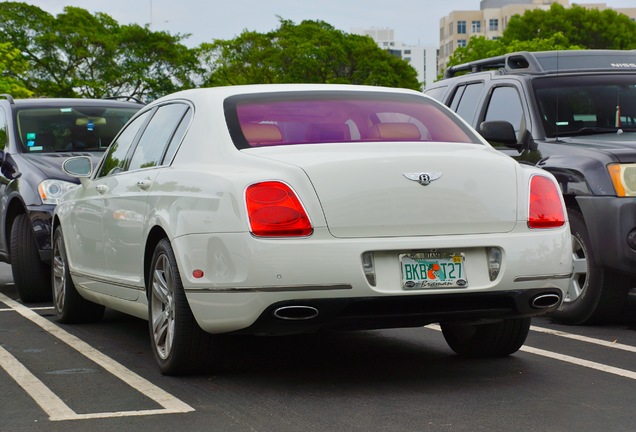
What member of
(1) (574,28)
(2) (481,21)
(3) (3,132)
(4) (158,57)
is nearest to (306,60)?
(4) (158,57)

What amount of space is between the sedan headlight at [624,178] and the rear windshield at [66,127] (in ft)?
17.5

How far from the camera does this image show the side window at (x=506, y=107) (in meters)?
10.2

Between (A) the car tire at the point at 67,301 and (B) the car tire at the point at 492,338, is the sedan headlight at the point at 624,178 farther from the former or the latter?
(A) the car tire at the point at 67,301

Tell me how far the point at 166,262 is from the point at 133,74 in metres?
69.0

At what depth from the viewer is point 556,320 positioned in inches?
366

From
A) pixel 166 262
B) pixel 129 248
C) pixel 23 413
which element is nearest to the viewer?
pixel 23 413

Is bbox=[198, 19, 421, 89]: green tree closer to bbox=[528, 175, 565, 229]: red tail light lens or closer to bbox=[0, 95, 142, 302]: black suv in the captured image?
bbox=[0, 95, 142, 302]: black suv

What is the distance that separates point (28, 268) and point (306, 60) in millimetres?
68221

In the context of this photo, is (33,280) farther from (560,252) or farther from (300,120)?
(560,252)

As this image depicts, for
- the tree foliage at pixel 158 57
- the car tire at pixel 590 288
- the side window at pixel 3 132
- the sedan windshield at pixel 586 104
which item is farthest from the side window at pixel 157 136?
the tree foliage at pixel 158 57

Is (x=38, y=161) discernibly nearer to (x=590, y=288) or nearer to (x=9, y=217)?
(x=9, y=217)

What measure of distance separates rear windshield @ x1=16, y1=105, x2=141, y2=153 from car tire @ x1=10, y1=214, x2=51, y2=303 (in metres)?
0.94

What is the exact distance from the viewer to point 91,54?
2908 inches

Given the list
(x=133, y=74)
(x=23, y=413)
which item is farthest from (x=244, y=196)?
(x=133, y=74)
